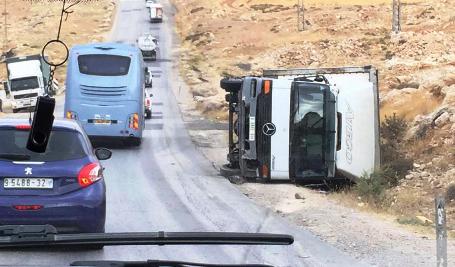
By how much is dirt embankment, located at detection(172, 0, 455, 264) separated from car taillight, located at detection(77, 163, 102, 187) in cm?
563

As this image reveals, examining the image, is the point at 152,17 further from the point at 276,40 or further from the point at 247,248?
the point at 247,248

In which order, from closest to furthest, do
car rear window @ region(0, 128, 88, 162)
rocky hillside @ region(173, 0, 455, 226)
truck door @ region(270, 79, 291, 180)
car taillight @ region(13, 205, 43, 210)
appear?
car taillight @ region(13, 205, 43, 210) → car rear window @ region(0, 128, 88, 162) → truck door @ region(270, 79, 291, 180) → rocky hillside @ region(173, 0, 455, 226)

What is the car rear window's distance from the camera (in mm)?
9742

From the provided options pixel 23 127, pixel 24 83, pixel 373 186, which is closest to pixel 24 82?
pixel 24 83

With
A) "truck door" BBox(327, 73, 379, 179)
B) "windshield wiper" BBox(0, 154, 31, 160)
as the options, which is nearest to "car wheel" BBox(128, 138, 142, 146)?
"truck door" BBox(327, 73, 379, 179)

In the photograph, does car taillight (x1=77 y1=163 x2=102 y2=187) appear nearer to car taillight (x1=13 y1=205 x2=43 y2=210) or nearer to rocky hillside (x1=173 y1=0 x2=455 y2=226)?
car taillight (x1=13 y1=205 x2=43 y2=210)

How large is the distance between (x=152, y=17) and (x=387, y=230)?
7324 centimetres

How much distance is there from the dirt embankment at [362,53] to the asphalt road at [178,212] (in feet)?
4.27

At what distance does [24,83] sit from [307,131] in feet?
94.4

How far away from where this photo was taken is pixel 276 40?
62844 mm

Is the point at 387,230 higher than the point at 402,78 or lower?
lower

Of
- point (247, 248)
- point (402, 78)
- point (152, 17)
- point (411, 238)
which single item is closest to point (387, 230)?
point (411, 238)

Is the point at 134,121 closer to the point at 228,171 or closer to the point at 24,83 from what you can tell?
the point at 228,171

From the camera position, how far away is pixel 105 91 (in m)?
24.8
